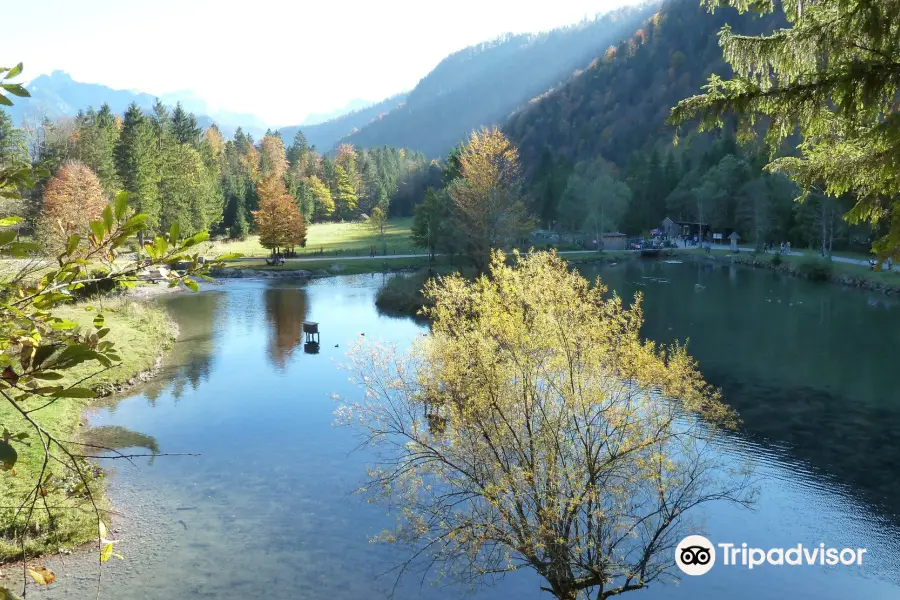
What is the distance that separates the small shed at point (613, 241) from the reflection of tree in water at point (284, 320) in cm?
4606

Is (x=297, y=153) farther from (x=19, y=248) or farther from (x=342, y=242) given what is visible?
(x=19, y=248)

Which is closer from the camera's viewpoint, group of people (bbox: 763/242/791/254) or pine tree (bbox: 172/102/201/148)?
group of people (bbox: 763/242/791/254)

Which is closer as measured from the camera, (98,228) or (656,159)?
(98,228)

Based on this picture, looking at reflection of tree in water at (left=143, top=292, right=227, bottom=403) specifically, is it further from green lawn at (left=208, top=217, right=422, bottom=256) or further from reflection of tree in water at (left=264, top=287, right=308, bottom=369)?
green lawn at (left=208, top=217, right=422, bottom=256)

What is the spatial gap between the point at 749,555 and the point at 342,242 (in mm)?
76966

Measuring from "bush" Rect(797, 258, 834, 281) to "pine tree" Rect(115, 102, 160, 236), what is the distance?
201ft

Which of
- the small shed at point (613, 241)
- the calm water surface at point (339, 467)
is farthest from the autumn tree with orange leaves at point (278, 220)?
the small shed at point (613, 241)

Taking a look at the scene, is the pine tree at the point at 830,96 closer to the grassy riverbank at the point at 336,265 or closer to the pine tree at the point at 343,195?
the grassy riverbank at the point at 336,265

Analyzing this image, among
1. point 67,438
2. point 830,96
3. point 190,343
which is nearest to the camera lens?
point 830,96

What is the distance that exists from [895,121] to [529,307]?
316 inches

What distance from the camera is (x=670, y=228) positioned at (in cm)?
9031

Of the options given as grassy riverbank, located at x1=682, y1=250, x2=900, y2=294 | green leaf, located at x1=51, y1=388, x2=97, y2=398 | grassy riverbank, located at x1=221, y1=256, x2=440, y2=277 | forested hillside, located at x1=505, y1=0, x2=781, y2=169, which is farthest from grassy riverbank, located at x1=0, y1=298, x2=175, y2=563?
forested hillside, located at x1=505, y1=0, x2=781, y2=169

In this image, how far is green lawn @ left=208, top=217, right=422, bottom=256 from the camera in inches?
2987

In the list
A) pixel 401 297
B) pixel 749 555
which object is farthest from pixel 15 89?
pixel 401 297
